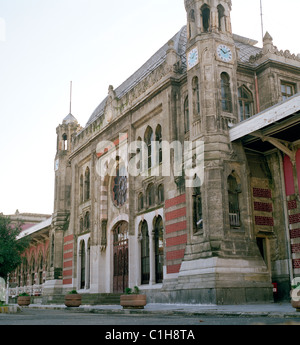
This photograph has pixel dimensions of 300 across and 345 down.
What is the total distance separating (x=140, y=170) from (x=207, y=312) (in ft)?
47.0

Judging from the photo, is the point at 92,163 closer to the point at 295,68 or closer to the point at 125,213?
the point at 125,213

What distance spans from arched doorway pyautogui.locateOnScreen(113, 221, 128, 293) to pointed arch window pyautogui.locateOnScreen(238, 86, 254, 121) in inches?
408

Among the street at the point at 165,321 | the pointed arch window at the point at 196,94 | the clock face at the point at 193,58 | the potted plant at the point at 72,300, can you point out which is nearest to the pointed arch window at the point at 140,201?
the potted plant at the point at 72,300

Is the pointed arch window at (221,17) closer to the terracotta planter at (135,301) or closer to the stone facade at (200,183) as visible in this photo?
the stone facade at (200,183)

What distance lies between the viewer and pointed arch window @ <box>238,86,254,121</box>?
22750mm

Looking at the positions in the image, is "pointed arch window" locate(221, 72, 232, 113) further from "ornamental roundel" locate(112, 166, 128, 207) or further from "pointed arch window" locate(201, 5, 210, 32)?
"ornamental roundel" locate(112, 166, 128, 207)

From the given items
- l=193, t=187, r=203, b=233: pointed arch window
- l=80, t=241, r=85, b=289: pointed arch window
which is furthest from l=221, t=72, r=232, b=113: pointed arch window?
l=80, t=241, r=85, b=289: pointed arch window

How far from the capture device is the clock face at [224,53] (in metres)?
21.0

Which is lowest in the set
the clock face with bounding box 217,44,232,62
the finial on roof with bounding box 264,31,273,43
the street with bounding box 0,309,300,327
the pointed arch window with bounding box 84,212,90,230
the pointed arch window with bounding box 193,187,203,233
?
the street with bounding box 0,309,300,327

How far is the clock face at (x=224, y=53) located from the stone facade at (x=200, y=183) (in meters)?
0.07

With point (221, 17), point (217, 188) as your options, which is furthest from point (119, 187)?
point (221, 17)

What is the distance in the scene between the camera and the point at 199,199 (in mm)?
20547
